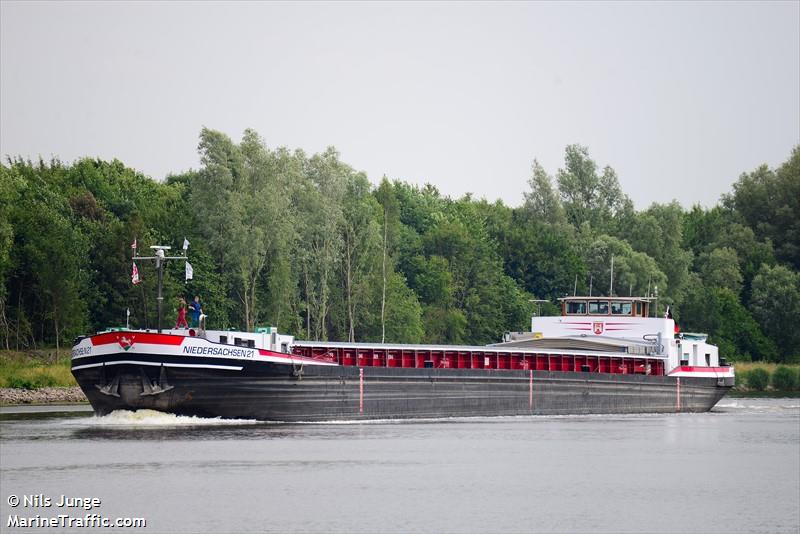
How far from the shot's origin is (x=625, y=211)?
139875mm

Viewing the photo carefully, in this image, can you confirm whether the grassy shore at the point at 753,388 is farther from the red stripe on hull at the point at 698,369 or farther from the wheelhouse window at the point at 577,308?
the wheelhouse window at the point at 577,308

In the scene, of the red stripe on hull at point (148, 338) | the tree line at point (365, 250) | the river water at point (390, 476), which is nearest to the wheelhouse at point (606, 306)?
the river water at point (390, 476)

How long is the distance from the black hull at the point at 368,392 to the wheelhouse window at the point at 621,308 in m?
4.42

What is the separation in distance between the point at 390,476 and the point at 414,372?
18.7 meters

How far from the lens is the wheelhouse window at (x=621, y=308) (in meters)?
74.1

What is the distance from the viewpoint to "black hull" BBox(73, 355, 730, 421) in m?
51.8

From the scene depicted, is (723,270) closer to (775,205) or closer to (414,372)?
(775,205)

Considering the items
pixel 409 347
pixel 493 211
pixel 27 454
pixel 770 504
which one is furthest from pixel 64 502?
pixel 493 211

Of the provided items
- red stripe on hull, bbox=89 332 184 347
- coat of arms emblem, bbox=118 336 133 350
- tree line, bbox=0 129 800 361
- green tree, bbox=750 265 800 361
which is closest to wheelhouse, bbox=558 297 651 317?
tree line, bbox=0 129 800 361

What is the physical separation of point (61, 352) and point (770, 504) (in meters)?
52.5

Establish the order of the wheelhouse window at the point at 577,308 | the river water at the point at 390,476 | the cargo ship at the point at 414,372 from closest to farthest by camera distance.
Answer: the river water at the point at 390,476, the cargo ship at the point at 414,372, the wheelhouse window at the point at 577,308

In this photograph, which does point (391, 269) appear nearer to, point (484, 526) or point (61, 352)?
point (61, 352)

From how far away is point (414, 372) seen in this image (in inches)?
2352

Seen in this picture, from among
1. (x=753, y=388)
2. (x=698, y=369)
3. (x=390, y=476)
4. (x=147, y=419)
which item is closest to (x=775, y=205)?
(x=753, y=388)
